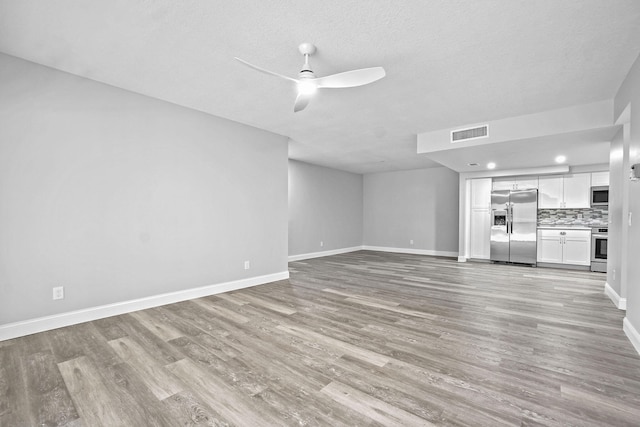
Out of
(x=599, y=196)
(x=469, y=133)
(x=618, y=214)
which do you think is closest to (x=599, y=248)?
(x=599, y=196)

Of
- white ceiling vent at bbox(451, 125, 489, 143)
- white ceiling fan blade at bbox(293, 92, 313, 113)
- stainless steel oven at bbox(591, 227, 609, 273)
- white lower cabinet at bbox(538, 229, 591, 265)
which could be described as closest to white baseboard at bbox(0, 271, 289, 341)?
white ceiling fan blade at bbox(293, 92, 313, 113)

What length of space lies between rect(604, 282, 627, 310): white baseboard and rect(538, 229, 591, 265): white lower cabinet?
223 centimetres

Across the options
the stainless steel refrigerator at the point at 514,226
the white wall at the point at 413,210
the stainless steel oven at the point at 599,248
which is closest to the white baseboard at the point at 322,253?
the white wall at the point at 413,210

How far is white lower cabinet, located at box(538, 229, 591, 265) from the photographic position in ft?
20.2

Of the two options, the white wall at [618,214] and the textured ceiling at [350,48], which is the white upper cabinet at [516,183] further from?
the textured ceiling at [350,48]

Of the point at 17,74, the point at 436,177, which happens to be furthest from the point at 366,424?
the point at 436,177

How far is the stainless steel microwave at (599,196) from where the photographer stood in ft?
19.8

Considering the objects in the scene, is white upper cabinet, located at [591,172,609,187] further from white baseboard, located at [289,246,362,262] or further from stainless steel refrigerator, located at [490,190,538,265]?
white baseboard, located at [289,246,362,262]

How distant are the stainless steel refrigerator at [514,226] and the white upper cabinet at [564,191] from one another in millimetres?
188

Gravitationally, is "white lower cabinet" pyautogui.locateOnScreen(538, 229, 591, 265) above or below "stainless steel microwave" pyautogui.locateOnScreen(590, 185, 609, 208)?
below

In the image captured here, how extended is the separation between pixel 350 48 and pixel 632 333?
3.53 metres

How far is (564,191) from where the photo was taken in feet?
21.3

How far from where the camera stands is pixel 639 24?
2234 millimetres

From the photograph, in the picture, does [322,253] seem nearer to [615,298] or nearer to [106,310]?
[106,310]
